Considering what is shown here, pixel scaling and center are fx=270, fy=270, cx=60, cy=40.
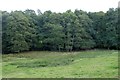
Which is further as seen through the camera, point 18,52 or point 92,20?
point 92,20

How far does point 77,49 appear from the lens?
57.6 metres

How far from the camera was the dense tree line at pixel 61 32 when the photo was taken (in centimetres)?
5341

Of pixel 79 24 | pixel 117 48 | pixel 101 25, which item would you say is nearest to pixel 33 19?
pixel 79 24

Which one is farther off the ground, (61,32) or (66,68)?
(61,32)

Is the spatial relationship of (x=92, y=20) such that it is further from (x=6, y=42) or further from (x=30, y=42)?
(x=6, y=42)

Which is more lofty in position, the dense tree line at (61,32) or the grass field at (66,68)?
the dense tree line at (61,32)

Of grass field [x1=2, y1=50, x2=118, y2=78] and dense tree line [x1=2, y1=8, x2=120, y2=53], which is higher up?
dense tree line [x1=2, y1=8, x2=120, y2=53]

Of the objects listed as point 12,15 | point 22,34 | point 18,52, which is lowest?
point 18,52

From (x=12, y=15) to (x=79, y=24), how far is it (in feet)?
45.1

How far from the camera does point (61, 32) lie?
182ft

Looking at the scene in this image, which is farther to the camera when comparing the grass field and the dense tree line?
the dense tree line

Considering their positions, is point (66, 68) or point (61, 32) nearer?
point (66, 68)

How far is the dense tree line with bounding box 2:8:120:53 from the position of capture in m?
53.4

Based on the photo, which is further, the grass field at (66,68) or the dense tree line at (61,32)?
the dense tree line at (61,32)
